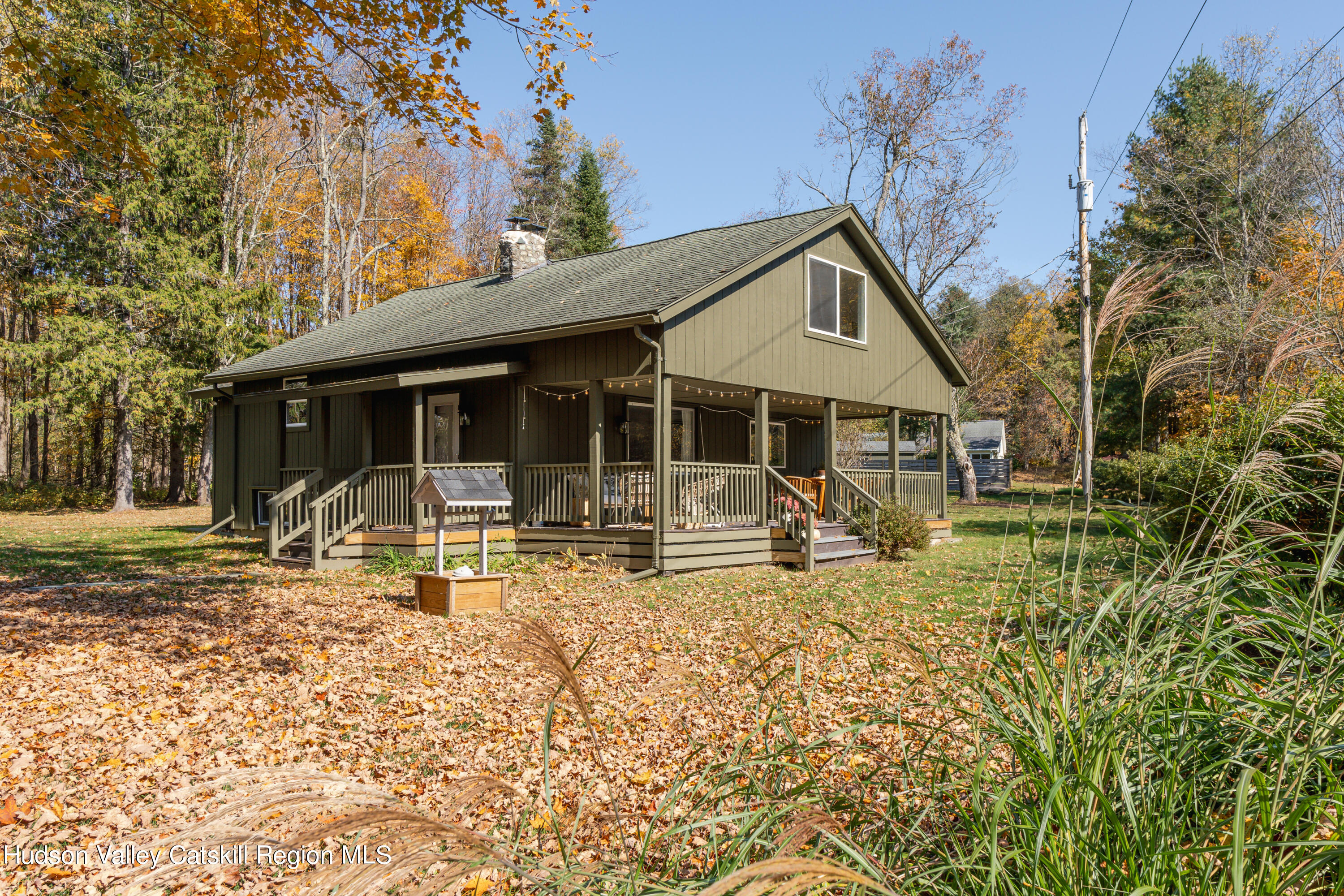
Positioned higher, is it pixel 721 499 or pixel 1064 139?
pixel 1064 139

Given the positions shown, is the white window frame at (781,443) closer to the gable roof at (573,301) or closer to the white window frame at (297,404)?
the gable roof at (573,301)

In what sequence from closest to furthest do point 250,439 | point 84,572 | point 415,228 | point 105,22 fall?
point 84,572 < point 250,439 < point 105,22 < point 415,228

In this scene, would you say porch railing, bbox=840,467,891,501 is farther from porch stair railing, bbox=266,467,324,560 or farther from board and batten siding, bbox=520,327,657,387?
porch stair railing, bbox=266,467,324,560

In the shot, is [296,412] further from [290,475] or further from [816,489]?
[816,489]

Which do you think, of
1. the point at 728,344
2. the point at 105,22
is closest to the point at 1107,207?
the point at 728,344

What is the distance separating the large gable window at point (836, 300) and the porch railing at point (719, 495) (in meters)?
3.39

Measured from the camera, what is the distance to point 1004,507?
88.9 ft

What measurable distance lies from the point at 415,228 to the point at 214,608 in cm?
2710

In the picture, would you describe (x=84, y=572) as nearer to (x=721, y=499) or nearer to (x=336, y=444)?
(x=336, y=444)

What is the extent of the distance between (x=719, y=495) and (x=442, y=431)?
17.8ft

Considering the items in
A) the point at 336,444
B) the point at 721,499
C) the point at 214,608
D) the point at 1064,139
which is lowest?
the point at 214,608

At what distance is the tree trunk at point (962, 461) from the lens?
27734 mm

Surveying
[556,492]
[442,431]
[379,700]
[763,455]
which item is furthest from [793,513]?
[379,700]

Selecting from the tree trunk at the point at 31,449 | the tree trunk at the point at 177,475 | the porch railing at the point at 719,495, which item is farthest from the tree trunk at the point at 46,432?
the porch railing at the point at 719,495
